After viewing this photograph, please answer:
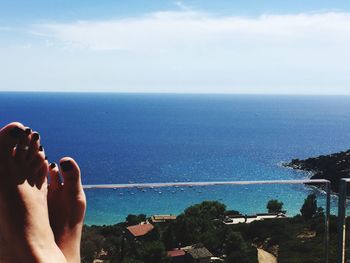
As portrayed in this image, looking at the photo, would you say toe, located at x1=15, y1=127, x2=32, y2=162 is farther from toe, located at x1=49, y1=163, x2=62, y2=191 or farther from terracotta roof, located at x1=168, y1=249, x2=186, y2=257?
terracotta roof, located at x1=168, y1=249, x2=186, y2=257

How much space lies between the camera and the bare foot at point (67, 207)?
2.13m

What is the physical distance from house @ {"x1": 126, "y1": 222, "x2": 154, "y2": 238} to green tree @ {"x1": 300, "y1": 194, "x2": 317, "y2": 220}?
2.57 feet

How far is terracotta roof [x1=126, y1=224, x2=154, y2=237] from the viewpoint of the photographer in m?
2.17

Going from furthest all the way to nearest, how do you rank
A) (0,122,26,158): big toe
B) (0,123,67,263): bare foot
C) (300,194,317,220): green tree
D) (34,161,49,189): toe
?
1. (300,194,317,220): green tree
2. (34,161,49,189): toe
3. (0,122,26,158): big toe
4. (0,123,67,263): bare foot

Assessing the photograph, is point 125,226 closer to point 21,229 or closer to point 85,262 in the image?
point 85,262

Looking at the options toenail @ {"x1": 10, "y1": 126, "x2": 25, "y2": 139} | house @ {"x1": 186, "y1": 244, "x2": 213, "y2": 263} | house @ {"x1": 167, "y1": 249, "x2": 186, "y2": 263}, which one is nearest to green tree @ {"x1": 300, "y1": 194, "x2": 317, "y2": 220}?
house @ {"x1": 186, "y1": 244, "x2": 213, "y2": 263}

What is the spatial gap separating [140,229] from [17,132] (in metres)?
0.70

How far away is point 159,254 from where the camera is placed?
2166 millimetres

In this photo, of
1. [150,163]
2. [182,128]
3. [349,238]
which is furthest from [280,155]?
[349,238]

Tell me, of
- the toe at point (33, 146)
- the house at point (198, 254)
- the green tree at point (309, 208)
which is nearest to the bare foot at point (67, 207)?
the toe at point (33, 146)

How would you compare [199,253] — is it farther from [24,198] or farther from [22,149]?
[22,149]

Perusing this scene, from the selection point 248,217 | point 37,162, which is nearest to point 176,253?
point 248,217

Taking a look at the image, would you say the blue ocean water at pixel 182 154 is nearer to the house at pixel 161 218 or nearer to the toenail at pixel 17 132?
the house at pixel 161 218

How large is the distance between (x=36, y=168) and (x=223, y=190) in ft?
3.00
